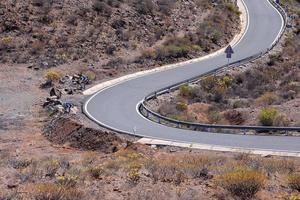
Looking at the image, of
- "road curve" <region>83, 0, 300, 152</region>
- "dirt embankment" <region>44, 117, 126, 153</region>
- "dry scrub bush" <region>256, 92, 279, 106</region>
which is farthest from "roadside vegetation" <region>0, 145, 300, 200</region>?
"dry scrub bush" <region>256, 92, 279, 106</region>

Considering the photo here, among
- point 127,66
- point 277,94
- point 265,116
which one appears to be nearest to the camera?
point 265,116

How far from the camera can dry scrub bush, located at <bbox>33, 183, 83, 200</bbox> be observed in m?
13.1

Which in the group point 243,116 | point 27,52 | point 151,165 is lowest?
point 27,52

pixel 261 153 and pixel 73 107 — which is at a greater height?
pixel 261 153

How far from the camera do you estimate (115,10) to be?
195 ft

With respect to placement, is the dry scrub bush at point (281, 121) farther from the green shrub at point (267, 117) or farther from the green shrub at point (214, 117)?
the green shrub at point (214, 117)

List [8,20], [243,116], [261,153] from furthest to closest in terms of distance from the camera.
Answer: [8,20] → [243,116] → [261,153]

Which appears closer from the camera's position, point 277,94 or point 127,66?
point 277,94

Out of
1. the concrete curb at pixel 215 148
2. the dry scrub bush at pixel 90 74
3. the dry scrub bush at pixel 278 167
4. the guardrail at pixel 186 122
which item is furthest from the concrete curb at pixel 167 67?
the dry scrub bush at pixel 278 167

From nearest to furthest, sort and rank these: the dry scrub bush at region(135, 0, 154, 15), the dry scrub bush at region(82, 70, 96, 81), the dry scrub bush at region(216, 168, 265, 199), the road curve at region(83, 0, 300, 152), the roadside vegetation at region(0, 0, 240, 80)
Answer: the dry scrub bush at region(216, 168, 265, 199), the road curve at region(83, 0, 300, 152), the dry scrub bush at region(82, 70, 96, 81), the roadside vegetation at region(0, 0, 240, 80), the dry scrub bush at region(135, 0, 154, 15)

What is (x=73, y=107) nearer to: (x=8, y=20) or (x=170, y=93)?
(x=170, y=93)

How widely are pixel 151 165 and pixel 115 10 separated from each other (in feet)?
144

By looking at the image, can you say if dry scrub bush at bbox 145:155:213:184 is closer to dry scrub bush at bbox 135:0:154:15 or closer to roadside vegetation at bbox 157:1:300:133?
roadside vegetation at bbox 157:1:300:133

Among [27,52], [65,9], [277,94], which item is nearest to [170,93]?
[277,94]
